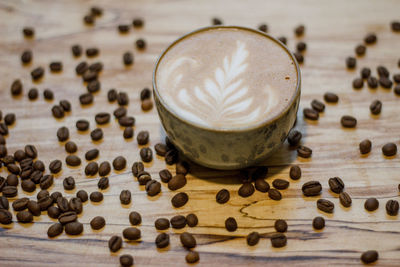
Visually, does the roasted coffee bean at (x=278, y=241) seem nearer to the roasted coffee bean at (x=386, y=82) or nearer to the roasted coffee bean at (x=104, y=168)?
the roasted coffee bean at (x=104, y=168)

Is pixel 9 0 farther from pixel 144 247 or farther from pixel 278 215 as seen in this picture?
pixel 278 215

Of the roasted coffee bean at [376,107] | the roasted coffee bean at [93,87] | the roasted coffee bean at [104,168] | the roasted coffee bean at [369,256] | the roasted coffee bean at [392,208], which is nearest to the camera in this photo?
the roasted coffee bean at [369,256]

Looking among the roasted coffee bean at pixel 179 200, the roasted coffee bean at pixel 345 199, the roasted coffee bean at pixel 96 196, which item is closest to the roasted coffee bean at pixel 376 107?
the roasted coffee bean at pixel 345 199

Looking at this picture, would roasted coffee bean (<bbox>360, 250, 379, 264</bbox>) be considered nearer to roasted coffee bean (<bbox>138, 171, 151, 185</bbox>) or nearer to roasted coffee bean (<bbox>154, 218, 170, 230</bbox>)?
roasted coffee bean (<bbox>154, 218, 170, 230</bbox>)

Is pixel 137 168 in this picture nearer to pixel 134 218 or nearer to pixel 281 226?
pixel 134 218

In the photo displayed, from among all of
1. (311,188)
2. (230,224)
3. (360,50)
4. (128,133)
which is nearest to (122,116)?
(128,133)

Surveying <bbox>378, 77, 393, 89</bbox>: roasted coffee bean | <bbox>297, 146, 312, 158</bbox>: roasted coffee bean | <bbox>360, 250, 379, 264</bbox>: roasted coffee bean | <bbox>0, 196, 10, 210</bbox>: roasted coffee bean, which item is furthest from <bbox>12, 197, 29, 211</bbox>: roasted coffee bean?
<bbox>378, 77, 393, 89</bbox>: roasted coffee bean

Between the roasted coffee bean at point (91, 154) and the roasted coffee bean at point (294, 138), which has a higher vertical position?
the roasted coffee bean at point (294, 138)
